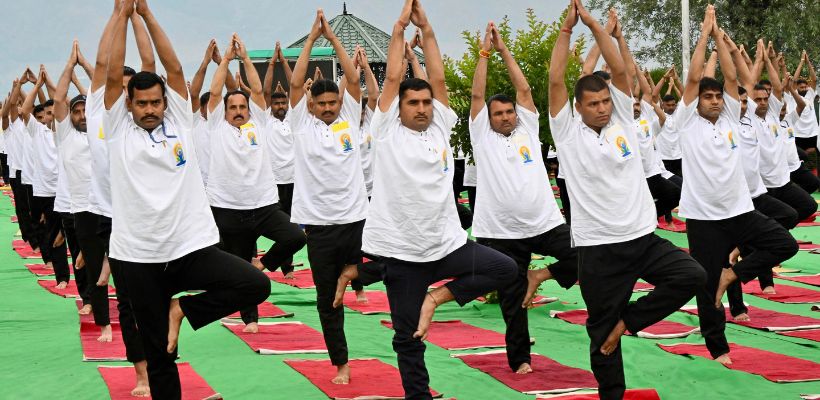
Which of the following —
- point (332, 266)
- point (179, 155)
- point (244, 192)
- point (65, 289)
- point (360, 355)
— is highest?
point (179, 155)

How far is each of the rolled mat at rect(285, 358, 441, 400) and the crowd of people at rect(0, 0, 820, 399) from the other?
244 millimetres

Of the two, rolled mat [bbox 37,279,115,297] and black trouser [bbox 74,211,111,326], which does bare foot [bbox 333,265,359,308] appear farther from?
rolled mat [bbox 37,279,115,297]

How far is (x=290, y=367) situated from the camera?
24.6 feet

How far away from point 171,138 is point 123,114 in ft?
0.96

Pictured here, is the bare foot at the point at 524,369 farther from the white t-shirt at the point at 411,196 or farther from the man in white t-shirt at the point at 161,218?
the man in white t-shirt at the point at 161,218

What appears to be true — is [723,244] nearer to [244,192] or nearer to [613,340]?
[613,340]

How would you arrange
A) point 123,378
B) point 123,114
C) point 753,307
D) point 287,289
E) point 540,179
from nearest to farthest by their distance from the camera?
1. point 123,114
2. point 123,378
3. point 540,179
4. point 753,307
5. point 287,289

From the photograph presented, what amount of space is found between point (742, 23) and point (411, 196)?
27.1m

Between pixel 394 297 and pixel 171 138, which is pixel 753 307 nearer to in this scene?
pixel 394 297

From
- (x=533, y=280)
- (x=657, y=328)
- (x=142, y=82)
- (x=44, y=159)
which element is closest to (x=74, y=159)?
(x=44, y=159)

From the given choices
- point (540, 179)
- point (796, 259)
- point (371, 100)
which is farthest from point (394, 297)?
point (796, 259)

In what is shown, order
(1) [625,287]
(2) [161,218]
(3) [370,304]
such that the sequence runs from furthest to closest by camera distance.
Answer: (3) [370,304] → (1) [625,287] → (2) [161,218]

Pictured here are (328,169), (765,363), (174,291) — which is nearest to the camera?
(174,291)

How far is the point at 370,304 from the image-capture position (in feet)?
34.4
